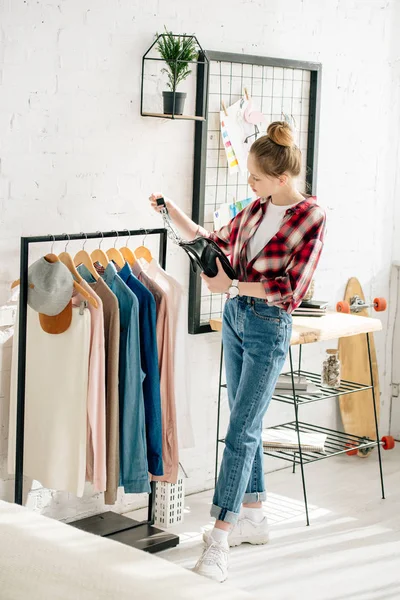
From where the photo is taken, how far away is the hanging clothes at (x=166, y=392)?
10.3ft

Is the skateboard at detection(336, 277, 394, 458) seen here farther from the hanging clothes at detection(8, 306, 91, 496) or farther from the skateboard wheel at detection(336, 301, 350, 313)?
the hanging clothes at detection(8, 306, 91, 496)

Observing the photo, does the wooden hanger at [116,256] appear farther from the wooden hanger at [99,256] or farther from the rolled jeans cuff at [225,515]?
the rolled jeans cuff at [225,515]

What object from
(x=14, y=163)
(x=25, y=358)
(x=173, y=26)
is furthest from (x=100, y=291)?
(x=173, y=26)

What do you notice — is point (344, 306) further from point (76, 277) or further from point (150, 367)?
point (76, 277)

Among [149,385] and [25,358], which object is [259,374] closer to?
[149,385]

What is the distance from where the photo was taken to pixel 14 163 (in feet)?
10.1

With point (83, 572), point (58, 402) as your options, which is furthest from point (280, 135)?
point (83, 572)

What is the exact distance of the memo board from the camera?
3691 mm

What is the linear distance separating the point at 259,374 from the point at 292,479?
1.29 m

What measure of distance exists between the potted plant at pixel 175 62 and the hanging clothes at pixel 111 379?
784 mm

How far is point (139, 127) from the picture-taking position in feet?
11.3

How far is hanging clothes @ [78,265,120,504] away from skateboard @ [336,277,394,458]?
1.77 metres

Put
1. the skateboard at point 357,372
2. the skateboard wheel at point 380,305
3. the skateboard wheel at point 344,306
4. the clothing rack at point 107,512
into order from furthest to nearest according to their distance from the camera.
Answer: the skateboard at point 357,372, the skateboard wheel at point 380,305, the skateboard wheel at point 344,306, the clothing rack at point 107,512

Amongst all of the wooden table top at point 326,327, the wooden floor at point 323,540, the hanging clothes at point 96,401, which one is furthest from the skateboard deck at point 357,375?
the hanging clothes at point 96,401
